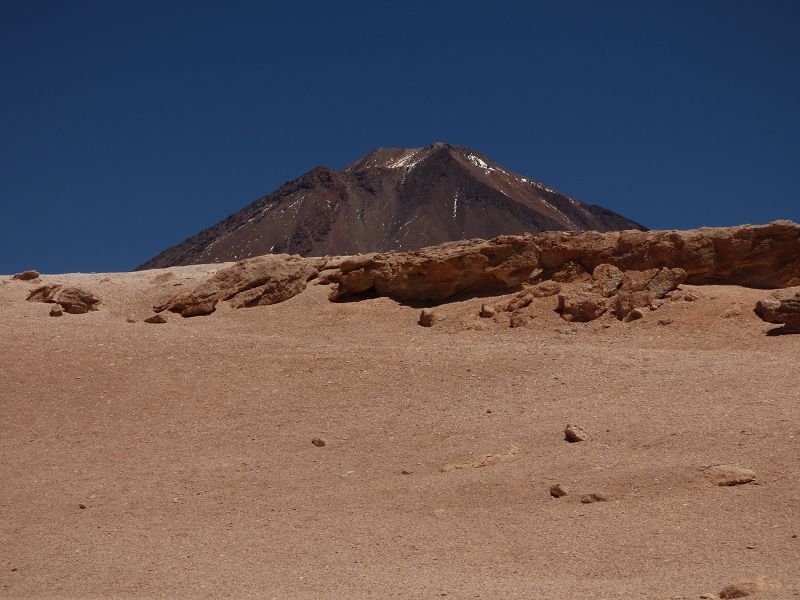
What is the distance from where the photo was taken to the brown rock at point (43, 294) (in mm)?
18922

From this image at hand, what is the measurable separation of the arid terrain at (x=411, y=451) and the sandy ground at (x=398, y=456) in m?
0.03

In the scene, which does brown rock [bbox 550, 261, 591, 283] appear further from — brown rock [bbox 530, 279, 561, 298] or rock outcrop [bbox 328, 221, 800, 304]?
brown rock [bbox 530, 279, 561, 298]

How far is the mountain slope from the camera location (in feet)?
368

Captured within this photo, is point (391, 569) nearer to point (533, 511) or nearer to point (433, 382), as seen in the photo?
point (533, 511)

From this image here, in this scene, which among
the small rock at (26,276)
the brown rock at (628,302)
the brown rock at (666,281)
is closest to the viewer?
the brown rock at (628,302)

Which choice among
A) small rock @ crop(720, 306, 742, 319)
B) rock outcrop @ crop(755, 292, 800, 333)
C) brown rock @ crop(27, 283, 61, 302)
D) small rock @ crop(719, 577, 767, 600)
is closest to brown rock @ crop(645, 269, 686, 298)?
small rock @ crop(720, 306, 742, 319)

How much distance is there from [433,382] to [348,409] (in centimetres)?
136

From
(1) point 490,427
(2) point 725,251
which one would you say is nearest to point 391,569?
(1) point 490,427

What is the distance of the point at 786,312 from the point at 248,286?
10.6 metres

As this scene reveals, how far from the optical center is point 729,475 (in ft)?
29.3

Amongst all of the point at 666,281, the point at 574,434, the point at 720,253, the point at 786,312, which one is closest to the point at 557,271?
the point at 666,281

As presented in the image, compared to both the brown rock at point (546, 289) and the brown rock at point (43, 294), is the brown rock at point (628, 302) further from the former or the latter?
the brown rock at point (43, 294)

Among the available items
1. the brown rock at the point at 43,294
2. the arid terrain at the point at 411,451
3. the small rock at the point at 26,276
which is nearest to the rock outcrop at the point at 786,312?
the arid terrain at the point at 411,451

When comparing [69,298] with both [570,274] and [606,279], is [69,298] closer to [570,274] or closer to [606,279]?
[570,274]
